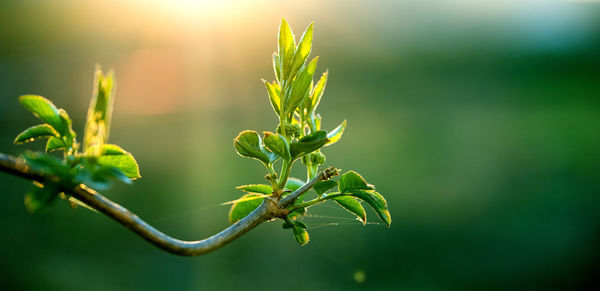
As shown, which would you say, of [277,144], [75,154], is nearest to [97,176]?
[75,154]

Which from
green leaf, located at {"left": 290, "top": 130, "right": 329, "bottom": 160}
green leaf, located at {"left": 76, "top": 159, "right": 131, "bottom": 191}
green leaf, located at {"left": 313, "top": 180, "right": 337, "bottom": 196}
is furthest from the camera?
green leaf, located at {"left": 313, "top": 180, "right": 337, "bottom": 196}

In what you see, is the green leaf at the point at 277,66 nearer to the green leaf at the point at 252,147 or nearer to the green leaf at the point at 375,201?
the green leaf at the point at 252,147

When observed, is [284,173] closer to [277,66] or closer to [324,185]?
[324,185]

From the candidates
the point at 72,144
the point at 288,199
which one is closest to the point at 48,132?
the point at 72,144

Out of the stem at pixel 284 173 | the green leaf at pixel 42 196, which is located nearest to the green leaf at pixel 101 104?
the green leaf at pixel 42 196

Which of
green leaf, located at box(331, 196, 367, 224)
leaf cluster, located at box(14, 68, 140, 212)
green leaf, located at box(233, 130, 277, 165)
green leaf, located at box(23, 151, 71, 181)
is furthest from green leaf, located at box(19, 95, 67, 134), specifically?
green leaf, located at box(331, 196, 367, 224)

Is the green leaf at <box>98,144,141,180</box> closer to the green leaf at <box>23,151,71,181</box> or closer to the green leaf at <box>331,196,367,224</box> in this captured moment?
the green leaf at <box>23,151,71,181</box>
